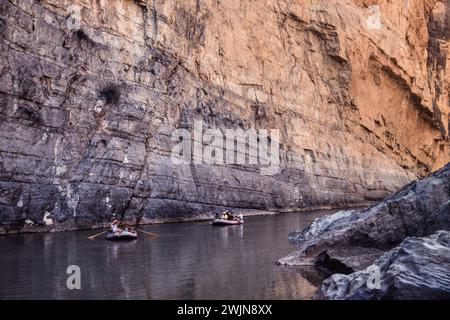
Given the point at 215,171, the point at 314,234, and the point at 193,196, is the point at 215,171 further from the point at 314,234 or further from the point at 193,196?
the point at 314,234

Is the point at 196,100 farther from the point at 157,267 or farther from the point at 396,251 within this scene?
the point at 396,251

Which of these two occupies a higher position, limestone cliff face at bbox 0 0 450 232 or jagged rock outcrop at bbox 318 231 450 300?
limestone cliff face at bbox 0 0 450 232

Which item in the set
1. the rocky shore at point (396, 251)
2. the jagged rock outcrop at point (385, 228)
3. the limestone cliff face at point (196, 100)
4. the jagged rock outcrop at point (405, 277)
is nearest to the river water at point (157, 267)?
the rocky shore at point (396, 251)

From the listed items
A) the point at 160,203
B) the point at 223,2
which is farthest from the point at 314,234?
the point at 223,2

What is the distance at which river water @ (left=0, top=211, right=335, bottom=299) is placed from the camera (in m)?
16.5

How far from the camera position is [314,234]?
2903 cm

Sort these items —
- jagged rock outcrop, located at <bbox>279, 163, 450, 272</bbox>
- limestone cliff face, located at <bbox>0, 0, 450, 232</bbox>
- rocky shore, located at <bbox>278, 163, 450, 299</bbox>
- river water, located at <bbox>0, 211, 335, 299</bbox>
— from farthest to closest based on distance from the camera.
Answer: limestone cliff face, located at <bbox>0, 0, 450, 232</bbox>, jagged rock outcrop, located at <bbox>279, 163, 450, 272</bbox>, river water, located at <bbox>0, 211, 335, 299</bbox>, rocky shore, located at <bbox>278, 163, 450, 299</bbox>
